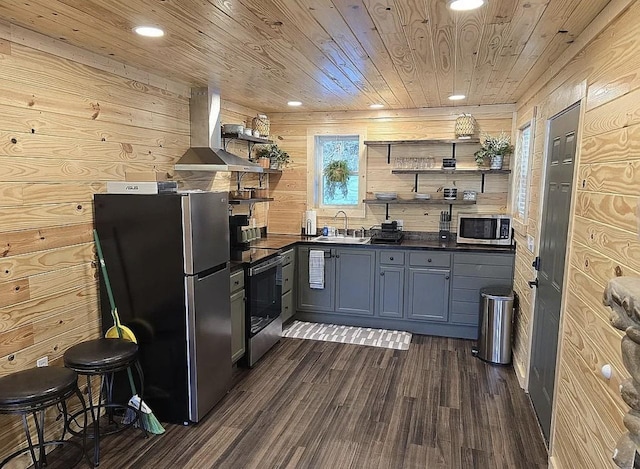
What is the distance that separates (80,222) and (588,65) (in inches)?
120

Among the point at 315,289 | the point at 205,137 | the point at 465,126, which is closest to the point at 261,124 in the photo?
the point at 205,137

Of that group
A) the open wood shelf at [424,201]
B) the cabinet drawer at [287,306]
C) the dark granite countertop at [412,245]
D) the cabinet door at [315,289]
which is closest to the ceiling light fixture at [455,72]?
the open wood shelf at [424,201]

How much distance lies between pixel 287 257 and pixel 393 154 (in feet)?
5.87

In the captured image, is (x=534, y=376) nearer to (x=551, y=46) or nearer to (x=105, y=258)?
(x=551, y=46)

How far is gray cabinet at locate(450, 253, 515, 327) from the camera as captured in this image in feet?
14.1

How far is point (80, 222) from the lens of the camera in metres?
2.78

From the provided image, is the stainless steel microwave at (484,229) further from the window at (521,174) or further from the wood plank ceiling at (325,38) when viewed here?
the wood plank ceiling at (325,38)

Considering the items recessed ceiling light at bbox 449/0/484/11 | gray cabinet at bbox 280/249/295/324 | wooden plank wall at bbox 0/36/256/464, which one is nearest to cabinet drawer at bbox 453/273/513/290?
gray cabinet at bbox 280/249/295/324

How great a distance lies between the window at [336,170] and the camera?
5.31 metres

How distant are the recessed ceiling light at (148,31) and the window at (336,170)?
3096 millimetres

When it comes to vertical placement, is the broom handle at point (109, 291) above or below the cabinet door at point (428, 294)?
above

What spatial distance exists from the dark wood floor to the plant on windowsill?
221 centimetres

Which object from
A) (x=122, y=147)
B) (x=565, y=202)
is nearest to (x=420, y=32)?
(x=565, y=202)

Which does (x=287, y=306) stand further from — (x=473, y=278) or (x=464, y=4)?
(x=464, y=4)
